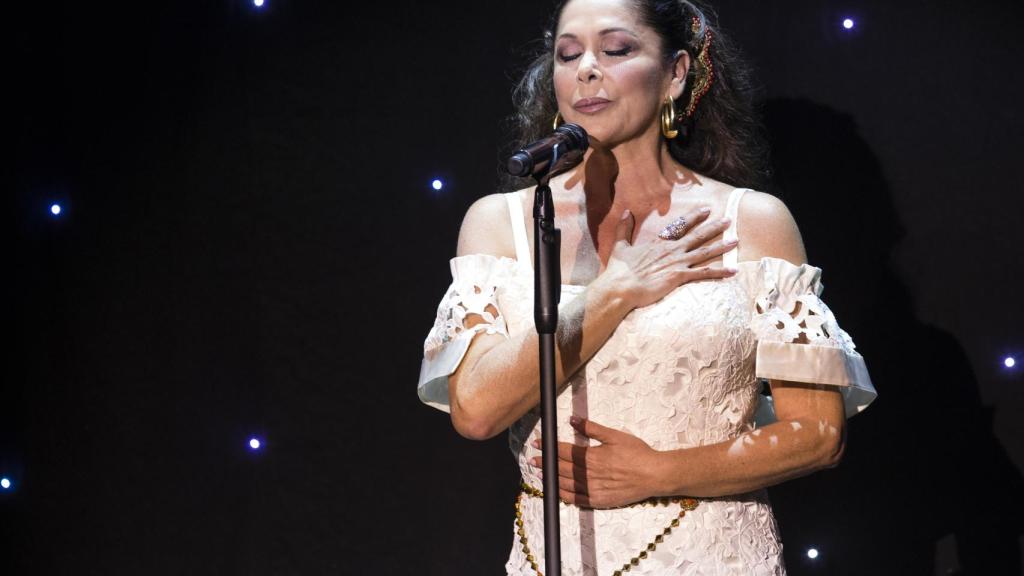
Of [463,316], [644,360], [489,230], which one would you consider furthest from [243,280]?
[644,360]

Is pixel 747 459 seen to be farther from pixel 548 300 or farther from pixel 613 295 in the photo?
pixel 548 300

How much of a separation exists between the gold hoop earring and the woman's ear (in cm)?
3

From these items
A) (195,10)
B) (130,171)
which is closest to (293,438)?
(130,171)

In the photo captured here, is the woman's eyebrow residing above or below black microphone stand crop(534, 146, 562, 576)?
above

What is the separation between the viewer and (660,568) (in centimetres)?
209

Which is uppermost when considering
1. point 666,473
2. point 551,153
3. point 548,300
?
point 551,153

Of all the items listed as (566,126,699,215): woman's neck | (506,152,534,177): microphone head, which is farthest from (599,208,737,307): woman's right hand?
(506,152,534,177): microphone head

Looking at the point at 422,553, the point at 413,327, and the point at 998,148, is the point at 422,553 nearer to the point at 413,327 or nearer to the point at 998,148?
the point at 413,327

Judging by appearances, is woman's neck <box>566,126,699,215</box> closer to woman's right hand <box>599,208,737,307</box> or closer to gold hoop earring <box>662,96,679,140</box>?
gold hoop earring <box>662,96,679,140</box>

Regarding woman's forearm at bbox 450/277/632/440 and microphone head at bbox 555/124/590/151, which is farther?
woman's forearm at bbox 450/277/632/440

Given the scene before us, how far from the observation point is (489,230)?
2314 mm

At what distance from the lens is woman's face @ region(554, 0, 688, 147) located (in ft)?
7.59

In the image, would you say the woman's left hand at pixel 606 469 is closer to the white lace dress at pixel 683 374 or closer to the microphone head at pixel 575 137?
the white lace dress at pixel 683 374

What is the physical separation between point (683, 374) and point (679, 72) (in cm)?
71
